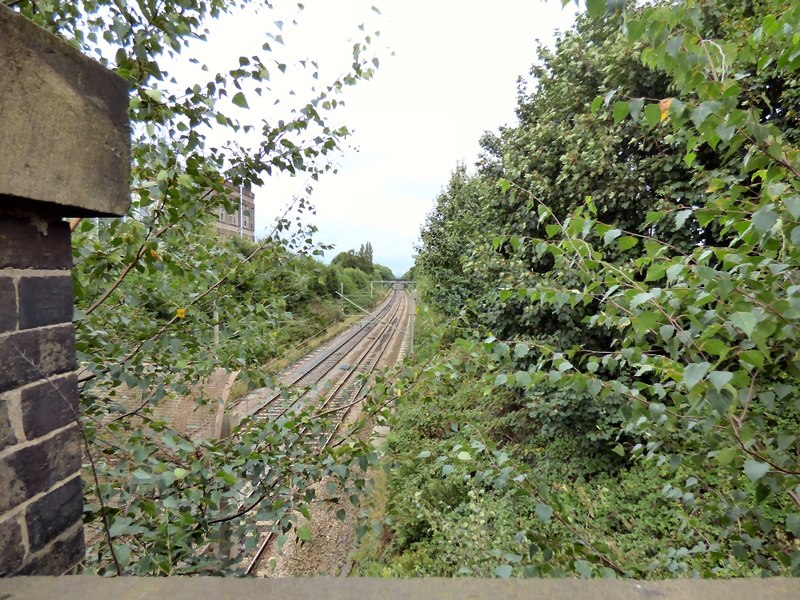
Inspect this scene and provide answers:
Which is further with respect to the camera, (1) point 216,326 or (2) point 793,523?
(1) point 216,326

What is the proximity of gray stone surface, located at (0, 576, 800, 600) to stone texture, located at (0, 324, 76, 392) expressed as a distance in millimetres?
465

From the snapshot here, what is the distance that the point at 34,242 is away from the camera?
111 centimetres

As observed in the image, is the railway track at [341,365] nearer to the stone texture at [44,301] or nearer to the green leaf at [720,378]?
the stone texture at [44,301]

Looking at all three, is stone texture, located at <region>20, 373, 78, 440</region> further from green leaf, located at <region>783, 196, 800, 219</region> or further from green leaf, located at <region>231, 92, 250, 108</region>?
green leaf, located at <region>783, 196, 800, 219</region>

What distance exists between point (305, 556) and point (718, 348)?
8.30 meters

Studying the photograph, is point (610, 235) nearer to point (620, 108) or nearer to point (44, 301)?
point (620, 108)

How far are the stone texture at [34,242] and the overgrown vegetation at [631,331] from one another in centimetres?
165

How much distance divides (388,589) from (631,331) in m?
1.65

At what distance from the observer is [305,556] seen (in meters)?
7.55

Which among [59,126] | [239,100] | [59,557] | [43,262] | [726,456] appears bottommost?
[59,557]

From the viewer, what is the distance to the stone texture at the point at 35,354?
101cm

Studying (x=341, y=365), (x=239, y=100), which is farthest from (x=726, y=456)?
(x=341, y=365)

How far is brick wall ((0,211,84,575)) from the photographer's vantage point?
3.32 ft

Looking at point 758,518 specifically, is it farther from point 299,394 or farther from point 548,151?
point 548,151
